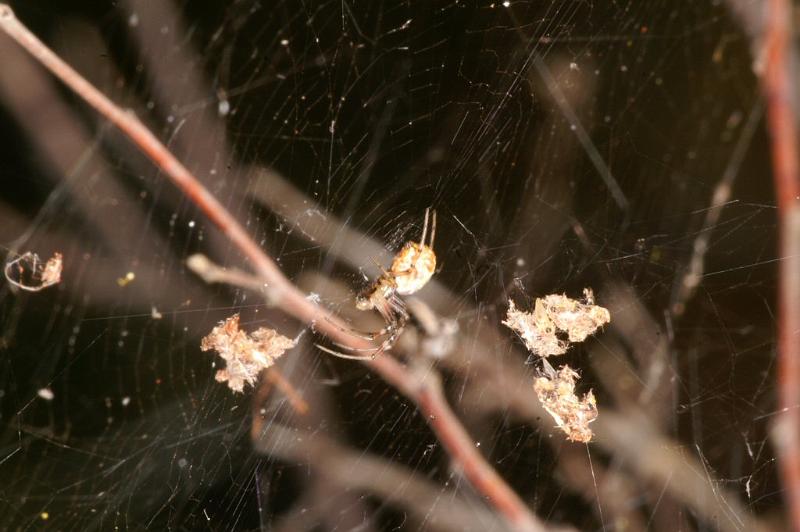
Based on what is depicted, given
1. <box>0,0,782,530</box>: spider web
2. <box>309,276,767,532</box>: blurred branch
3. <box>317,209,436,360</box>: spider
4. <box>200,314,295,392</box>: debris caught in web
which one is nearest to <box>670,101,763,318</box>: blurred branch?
<box>0,0,782,530</box>: spider web

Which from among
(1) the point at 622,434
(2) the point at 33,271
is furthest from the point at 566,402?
(2) the point at 33,271

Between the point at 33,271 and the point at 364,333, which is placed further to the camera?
the point at 364,333

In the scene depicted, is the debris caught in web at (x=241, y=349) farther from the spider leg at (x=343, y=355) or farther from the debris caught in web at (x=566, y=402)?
the debris caught in web at (x=566, y=402)

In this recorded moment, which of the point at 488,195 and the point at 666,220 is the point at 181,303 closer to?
the point at 488,195

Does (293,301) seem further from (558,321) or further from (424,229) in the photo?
(558,321)

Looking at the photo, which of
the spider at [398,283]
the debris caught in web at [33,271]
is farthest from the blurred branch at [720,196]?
the debris caught in web at [33,271]
